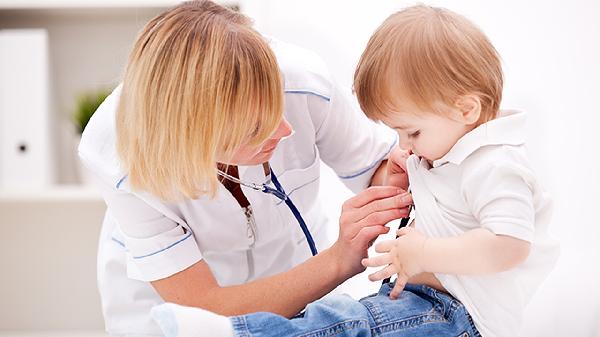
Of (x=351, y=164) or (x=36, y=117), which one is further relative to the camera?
(x=36, y=117)

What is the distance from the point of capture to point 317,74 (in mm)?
1685

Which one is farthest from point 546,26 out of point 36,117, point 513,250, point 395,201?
point 36,117

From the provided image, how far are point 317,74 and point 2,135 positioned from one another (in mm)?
1460

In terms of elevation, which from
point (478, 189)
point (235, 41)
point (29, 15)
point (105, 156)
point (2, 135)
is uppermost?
point (235, 41)

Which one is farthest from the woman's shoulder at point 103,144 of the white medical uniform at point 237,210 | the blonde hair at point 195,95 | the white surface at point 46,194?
the white surface at point 46,194

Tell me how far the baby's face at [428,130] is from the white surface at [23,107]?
5.61 feet

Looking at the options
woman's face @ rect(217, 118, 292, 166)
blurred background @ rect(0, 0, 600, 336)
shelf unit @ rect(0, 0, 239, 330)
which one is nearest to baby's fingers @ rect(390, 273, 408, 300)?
woman's face @ rect(217, 118, 292, 166)

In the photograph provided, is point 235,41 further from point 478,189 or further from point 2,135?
point 2,135

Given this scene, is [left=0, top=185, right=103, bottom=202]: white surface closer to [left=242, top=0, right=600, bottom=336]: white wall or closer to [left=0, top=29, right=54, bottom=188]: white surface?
[left=0, top=29, right=54, bottom=188]: white surface

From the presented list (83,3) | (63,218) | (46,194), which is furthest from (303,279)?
(63,218)

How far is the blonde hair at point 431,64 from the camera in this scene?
1284 mm

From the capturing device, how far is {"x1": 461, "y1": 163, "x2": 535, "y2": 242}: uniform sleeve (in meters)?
1.23

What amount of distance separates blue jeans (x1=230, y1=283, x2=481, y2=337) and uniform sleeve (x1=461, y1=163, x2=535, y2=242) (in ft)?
0.64

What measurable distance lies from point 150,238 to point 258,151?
28cm
